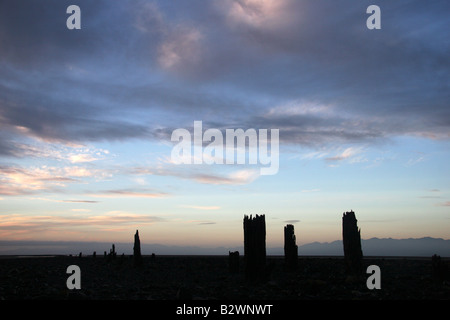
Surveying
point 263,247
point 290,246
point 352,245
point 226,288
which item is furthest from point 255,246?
point 290,246

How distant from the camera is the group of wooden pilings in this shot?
87.2 ft

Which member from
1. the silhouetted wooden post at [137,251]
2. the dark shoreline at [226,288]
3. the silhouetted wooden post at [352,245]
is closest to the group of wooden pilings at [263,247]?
the silhouetted wooden post at [352,245]

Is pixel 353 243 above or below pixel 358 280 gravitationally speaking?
above

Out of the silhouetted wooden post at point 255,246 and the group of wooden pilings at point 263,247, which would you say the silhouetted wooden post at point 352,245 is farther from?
the silhouetted wooden post at point 255,246

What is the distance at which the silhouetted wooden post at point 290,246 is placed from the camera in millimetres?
33281

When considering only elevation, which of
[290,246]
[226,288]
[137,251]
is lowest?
[226,288]

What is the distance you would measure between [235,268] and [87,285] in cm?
1169

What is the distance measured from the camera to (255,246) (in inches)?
1051

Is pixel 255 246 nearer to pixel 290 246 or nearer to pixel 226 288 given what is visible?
pixel 226 288

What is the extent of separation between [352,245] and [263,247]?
6.47m

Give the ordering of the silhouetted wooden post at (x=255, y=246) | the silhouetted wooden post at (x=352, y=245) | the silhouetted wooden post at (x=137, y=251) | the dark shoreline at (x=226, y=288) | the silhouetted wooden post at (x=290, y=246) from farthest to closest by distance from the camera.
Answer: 1. the silhouetted wooden post at (x=137, y=251)
2. the silhouetted wooden post at (x=290, y=246)
3. the silhouetted wooden post at (x=352, y=245)
4. the silhouetted wooden post at (x=255, y=246)
5. the dark shoreline at (x=226, y=288)
